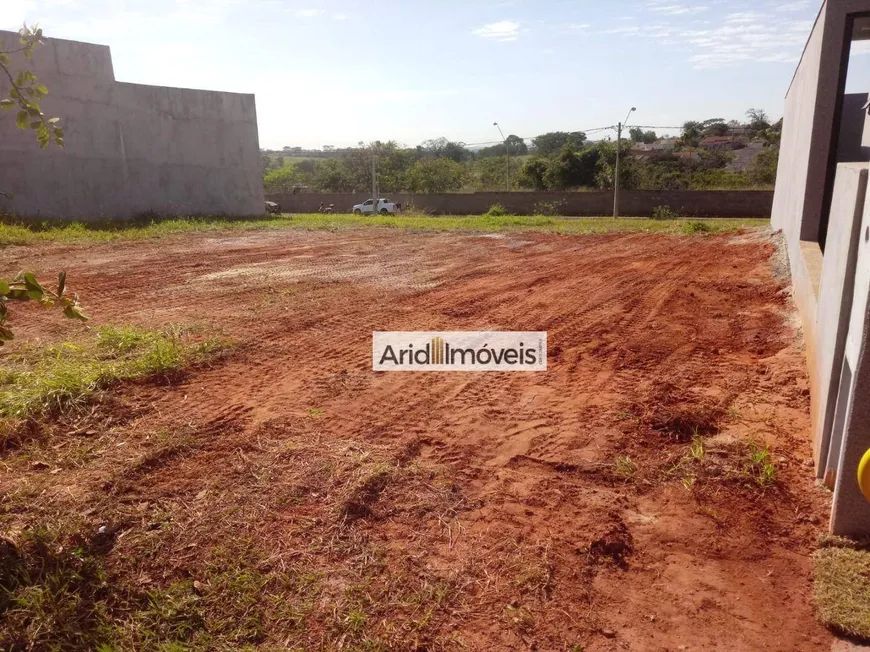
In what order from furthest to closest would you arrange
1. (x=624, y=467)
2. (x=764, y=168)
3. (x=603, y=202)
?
(x=764, y=168) → (x=603, y=202) → (x=624, y=467)

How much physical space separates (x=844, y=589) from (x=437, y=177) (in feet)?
139

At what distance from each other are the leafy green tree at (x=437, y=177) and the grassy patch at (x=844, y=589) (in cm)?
4168

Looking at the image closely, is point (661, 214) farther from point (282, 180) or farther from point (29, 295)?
point (282, 180)

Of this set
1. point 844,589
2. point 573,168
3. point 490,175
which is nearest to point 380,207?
point 573,168

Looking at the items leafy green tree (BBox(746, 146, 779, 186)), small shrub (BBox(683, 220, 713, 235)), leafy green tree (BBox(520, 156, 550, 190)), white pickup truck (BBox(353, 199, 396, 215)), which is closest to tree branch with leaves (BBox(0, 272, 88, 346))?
small shrub (BBox(683, 220, 713, 235))

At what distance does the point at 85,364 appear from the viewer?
469cm

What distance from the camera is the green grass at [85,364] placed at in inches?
155

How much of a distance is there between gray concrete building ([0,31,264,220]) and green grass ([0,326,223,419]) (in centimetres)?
1372

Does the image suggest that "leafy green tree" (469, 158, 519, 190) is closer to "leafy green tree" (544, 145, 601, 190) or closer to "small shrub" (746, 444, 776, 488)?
"leafy green tree" (544, 145, 601, 190)

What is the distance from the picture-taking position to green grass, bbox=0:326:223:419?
3.95 m

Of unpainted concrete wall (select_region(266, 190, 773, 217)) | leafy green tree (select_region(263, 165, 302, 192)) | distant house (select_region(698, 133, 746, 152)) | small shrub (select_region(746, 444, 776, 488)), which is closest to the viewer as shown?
small shrub (select_region(746, 444, 776, 488))

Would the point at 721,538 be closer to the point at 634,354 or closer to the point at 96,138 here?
the point at 634,354

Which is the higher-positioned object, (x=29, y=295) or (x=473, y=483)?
(x=29, y=295)


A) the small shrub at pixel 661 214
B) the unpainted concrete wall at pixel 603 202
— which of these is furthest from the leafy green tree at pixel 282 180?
the small shrub at pixel 661 214
